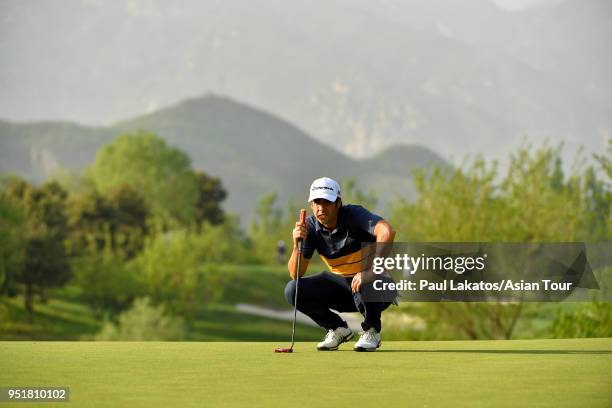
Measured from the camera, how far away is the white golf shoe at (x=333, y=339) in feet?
37.1

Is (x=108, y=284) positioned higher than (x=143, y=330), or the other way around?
(x=108, y=284)

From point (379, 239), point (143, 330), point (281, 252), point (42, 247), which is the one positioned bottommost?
point (379, 239)

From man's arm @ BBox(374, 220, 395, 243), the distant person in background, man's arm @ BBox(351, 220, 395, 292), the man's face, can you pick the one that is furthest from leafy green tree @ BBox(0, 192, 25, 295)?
man's arm @ BBox(374, 220, 395, 243)

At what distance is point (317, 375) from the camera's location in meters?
8.39

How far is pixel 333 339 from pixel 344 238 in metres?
1.30

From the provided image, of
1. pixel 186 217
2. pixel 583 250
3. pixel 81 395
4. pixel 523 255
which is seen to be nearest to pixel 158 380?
pixel 81 395

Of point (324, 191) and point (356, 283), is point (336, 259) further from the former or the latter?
point (324, 191)

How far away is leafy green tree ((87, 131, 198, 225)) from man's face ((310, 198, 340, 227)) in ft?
353

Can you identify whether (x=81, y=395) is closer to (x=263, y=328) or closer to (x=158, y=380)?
(x=158, y=380)

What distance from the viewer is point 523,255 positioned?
96.9ft

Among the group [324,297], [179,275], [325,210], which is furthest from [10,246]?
[325,210]

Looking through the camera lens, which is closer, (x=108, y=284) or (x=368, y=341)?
(x=368, y=341)

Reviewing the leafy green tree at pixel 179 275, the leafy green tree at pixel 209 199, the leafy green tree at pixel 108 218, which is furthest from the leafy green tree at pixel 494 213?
the leafy green tree at pixel 209 199

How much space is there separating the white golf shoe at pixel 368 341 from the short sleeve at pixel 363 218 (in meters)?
1.20
